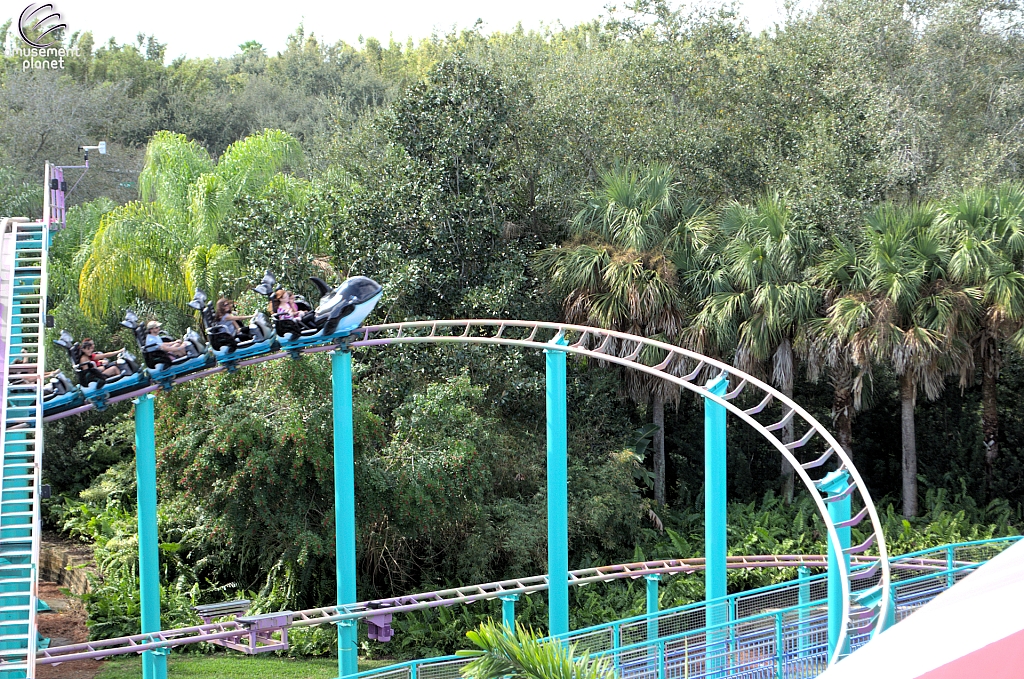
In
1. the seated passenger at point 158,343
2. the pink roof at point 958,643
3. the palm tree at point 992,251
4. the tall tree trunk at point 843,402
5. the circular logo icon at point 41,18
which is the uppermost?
the circular logo icon at point 41,18

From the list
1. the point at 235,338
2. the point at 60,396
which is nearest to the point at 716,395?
the point at 235,338

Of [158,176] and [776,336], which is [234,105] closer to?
[158,176]

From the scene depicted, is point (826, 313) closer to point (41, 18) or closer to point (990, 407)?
point (990, 407)

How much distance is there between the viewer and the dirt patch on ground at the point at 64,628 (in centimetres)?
1457

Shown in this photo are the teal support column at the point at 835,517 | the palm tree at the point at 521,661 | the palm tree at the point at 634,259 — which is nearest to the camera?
the palm tree at the point at 521,661

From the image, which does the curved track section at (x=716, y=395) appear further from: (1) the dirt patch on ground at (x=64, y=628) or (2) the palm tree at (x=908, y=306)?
(1) the dirt patch on ground at (x=64, y=628)

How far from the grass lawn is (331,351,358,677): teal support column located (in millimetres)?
2013

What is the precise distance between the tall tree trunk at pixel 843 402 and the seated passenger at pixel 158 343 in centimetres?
994

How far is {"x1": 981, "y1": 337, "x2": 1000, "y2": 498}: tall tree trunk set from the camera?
17.0m

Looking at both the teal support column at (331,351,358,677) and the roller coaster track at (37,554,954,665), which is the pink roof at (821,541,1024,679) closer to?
the roller coaster track at (37,554,954,665)

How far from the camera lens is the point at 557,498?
1246 centimetres

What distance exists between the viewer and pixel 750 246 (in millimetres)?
17016

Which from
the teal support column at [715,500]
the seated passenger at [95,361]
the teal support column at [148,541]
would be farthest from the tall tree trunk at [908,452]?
the seated passenger at [95,361]

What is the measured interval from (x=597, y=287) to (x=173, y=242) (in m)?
7.66
